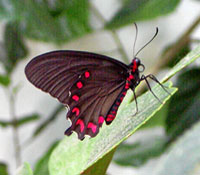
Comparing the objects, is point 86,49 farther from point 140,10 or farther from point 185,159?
point 185,159

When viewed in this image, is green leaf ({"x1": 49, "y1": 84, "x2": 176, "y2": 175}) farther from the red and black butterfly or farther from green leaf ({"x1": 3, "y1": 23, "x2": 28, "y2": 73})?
Answer: green leaf ({"x1": 3, "y1": 23, "x2": 28, "y2": 73})

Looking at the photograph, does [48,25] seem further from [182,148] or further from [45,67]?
[182,148]

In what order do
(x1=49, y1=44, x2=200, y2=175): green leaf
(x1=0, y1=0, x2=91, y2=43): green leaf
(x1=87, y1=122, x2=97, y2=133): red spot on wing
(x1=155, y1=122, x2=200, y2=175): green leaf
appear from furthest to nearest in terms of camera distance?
(x1=0, y1=0, x2=91, y2=43): green leaf < (x1=87, y1=122, x2=97, y2=133): red spot on wing < (x1=49, y1=44, x2=200, y2=175): green leaf < (x1=155, y1=122, x2=200, y2=175): green leaf

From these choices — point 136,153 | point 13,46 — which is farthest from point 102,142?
point 13,46

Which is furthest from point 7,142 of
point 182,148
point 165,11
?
point 182,148

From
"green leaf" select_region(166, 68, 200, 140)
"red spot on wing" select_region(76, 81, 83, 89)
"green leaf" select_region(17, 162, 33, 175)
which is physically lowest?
"green leaf" select_region(166, 68, 200, 140)

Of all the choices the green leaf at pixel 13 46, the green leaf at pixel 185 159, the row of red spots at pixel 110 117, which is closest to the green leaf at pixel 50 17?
the green leaf at pixel 13 46

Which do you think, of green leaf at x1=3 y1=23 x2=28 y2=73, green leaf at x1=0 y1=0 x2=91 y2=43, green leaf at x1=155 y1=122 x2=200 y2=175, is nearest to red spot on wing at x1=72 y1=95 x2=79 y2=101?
green leaf at x1=155 y1=122 x2=200 y2=175
